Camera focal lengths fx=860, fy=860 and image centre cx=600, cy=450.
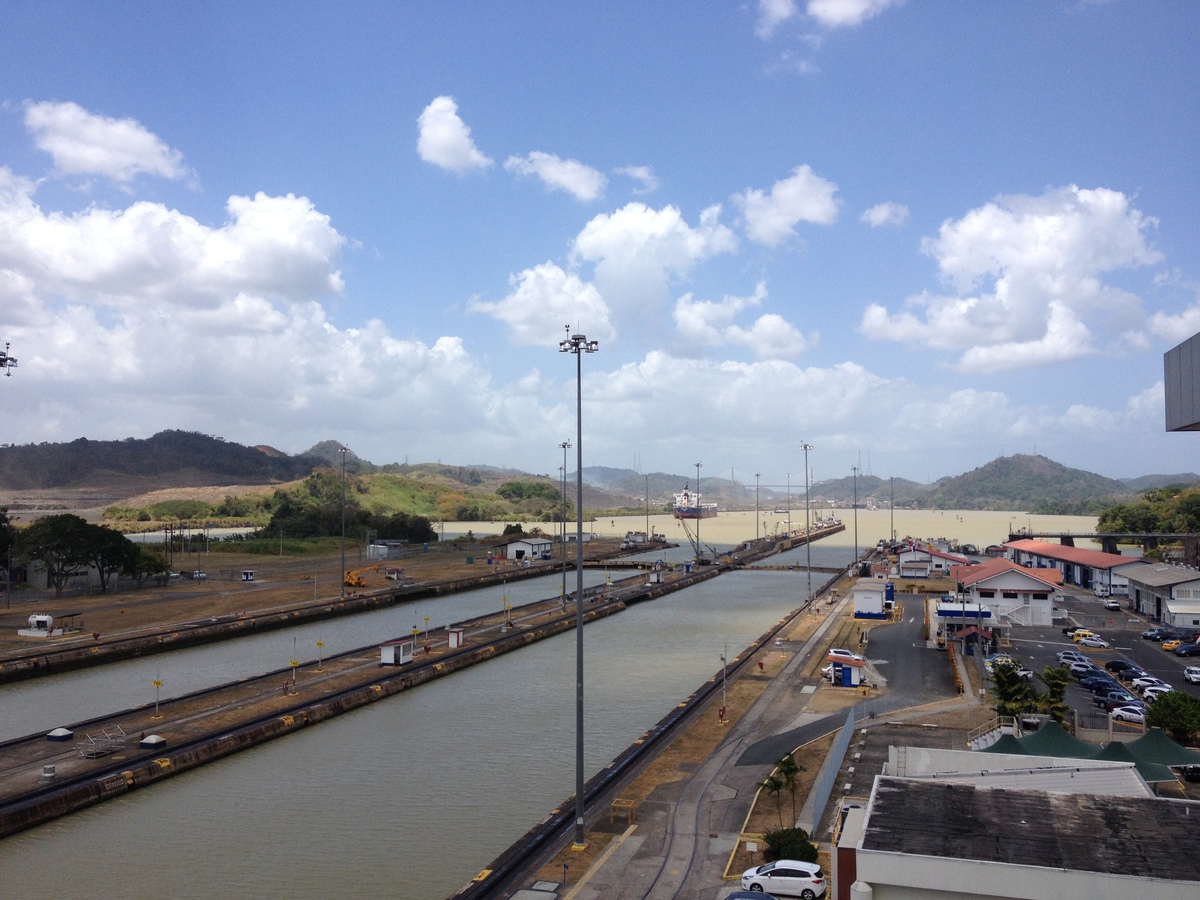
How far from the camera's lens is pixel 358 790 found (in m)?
18.5

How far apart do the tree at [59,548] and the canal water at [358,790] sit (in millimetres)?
17687

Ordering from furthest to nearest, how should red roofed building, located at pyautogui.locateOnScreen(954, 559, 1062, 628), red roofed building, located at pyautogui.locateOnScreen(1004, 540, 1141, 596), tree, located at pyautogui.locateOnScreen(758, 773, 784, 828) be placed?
red roofed building, located at pyautogui.locateOnScreen(1004, 540, 1141, 596) < red roofed building, located at pyautogui.locateOnScreen(954, 559, 1062, 628) < tree, located at pyautogui.locateOnScreen(758, 773, 784, 828)

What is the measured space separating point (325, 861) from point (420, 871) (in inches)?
70.6

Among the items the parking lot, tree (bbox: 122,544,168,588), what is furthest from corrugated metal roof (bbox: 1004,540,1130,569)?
tree (bbox: 122,544,168,588)

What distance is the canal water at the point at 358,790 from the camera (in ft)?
47.3

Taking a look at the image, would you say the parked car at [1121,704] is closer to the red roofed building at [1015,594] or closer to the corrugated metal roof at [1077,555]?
the red roofed building at [1015,594]

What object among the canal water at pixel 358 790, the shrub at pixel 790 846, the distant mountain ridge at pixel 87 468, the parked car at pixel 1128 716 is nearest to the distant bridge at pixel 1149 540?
the canal water at pixel 358 790

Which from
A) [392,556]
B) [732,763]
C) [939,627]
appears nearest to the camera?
[732,763]

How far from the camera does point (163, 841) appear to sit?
51.9 ft

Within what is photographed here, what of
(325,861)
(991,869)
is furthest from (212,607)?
Result: (991,869)

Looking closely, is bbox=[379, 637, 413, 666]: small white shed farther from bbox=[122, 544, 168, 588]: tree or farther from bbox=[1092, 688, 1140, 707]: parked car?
bbox=[122, 544, 168, 588]: tree

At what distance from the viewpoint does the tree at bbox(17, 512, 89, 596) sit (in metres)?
47.2

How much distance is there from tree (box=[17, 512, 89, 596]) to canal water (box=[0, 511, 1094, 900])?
17.7m

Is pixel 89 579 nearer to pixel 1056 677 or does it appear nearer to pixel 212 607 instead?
pixel 212 607
